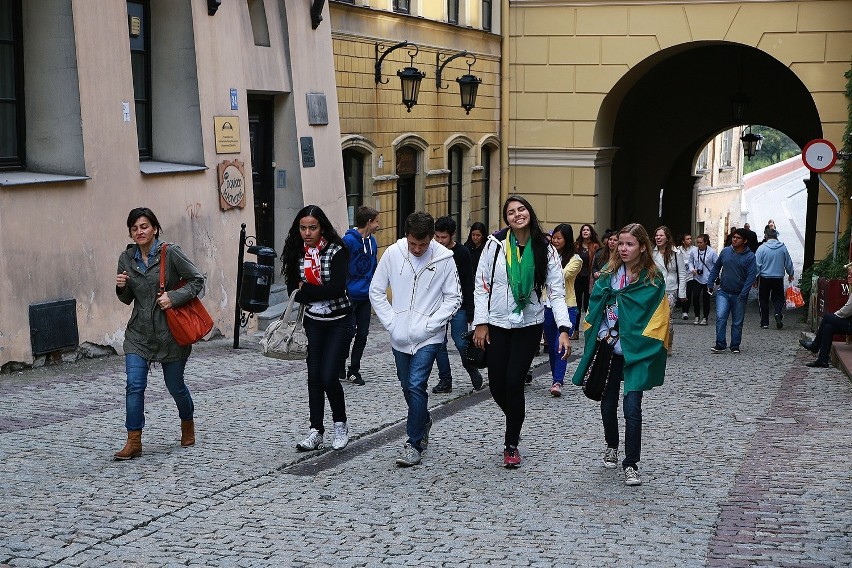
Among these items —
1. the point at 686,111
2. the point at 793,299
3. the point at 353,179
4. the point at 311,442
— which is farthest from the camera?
the point at 686,111

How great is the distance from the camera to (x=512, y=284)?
26.2ft

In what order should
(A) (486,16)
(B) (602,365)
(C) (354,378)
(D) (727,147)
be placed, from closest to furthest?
(B) (602,365) < (C) (354,378) < (A) (486,16) < (D) (727,147)

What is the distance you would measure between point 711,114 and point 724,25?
7.05 meters

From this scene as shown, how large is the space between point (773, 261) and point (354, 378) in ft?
35.8

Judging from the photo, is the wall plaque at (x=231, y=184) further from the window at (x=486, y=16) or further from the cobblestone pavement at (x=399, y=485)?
the window at (x=486, y=16)

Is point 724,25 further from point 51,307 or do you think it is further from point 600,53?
point 51,307

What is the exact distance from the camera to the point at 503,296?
8008 mm

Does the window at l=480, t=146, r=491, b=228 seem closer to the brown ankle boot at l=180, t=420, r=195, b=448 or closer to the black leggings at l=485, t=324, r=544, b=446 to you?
the brown ankle boot at l=180, t=420, r=195, b=448

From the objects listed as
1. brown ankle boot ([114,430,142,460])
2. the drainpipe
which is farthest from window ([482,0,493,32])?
brown ankle boot ([114,430,142,460])

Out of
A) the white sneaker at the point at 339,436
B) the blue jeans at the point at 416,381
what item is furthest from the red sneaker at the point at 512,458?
the white sneaker at the point at 339,436

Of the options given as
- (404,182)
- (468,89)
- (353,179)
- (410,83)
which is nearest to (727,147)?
(468,89)

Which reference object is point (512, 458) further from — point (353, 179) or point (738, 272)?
point (353, 179)

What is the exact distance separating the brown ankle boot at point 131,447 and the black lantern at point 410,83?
40.7 feet

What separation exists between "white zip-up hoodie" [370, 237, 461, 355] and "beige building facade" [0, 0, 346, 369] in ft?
14.8
